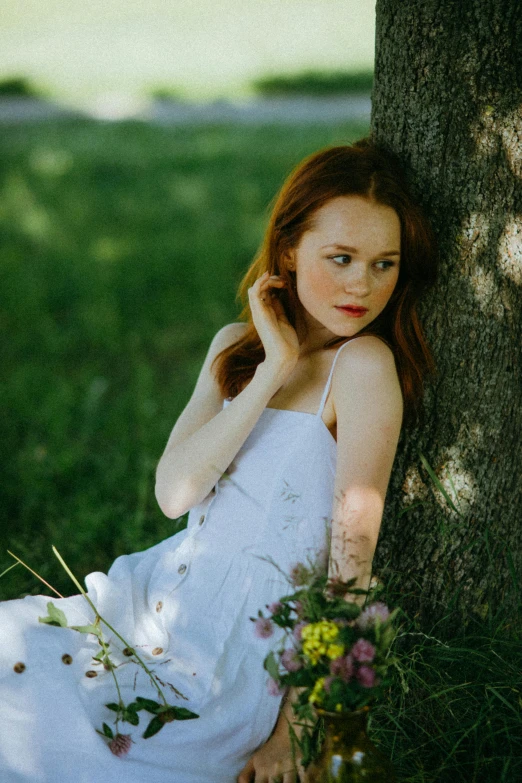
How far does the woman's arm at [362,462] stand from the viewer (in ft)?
6.46

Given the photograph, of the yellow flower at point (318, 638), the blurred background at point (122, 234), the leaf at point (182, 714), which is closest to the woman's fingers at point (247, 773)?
the leaf at point (182, 714)

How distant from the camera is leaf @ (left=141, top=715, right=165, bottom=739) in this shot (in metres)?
1.90

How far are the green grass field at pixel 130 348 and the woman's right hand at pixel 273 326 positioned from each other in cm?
70

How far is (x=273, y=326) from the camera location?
89.8 inches

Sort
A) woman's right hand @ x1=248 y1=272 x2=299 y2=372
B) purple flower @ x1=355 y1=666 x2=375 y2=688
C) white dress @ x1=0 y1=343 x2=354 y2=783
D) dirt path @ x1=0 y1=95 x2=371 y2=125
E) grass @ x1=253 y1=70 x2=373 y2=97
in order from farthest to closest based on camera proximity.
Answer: grass @ x1=253 y1=70 x2=373 y2=97 → dirt path @ x1=0 y1=95 x2=371 y2=125 → woman's right hand @ x1=248 y1=272 x2=299 y2=372 → white dress @ x1=0 y1=343 x2=354 y2=783 → purple flower @ x1=355 y1=666 x2=375 y2=688

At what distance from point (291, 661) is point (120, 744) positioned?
0.52m

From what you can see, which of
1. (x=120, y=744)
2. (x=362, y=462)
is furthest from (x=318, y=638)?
(x=120, y=744)

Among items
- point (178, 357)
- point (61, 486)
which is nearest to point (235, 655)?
point (61, 486)

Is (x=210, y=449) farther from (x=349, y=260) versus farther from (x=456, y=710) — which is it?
(x=456, y=710)

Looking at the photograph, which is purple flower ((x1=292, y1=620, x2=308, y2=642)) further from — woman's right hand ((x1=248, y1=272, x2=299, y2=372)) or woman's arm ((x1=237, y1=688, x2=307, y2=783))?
woman's right hand ((x1=248, y1=272, x2=299, y2=372))

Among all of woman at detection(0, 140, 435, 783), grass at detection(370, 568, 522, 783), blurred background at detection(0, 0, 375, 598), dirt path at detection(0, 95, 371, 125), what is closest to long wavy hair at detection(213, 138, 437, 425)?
woman at detection(0, 140, 435, 783)

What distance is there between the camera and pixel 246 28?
15219 millimetres

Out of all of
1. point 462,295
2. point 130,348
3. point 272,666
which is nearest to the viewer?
point 272,666

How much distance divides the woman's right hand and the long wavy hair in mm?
44
